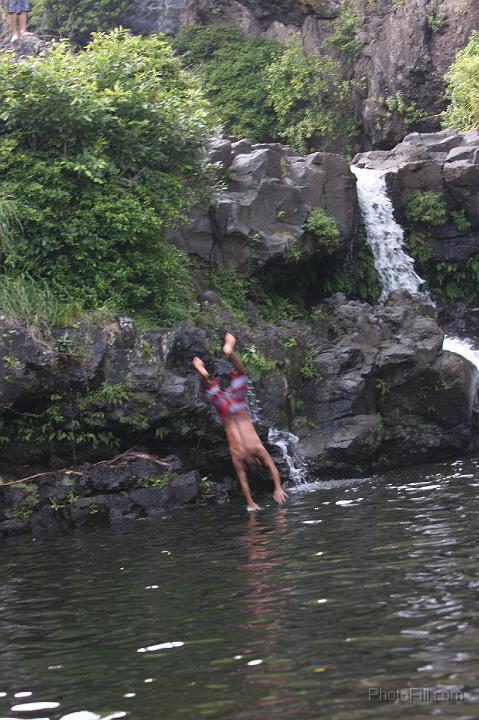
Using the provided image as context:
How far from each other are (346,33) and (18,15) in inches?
401

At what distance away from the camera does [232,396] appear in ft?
40.7

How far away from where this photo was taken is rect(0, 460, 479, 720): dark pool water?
462 centimetres

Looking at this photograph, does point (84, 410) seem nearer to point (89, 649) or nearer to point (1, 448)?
point (1, 448)

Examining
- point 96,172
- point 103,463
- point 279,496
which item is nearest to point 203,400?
point 103,463

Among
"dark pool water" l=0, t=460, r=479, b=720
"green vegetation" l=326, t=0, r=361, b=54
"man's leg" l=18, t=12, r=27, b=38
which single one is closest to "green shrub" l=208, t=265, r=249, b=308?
"dark pool water" l=0, t=460, r=479, b=720

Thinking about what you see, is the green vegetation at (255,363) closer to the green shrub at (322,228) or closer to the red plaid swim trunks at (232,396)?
the red plaid swim trunks at (232,396)

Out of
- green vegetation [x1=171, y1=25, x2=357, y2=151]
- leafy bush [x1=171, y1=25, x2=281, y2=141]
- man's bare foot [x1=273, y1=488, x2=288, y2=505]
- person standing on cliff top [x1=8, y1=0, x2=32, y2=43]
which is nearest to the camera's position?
man's bare foot [x1=273, y1=488, x2=288, y2=505]

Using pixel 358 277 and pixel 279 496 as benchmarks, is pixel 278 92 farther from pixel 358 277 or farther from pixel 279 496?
pixel 279 496

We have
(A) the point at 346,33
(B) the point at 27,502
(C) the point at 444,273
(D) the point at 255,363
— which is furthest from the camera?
(A) the point at 346,33

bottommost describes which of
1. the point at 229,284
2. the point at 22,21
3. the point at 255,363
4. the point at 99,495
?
the point at 99,495

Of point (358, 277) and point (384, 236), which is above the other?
point (384, 236)

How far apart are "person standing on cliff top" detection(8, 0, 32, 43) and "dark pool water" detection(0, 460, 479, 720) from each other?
65.5 feet

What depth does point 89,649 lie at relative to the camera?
5863mm

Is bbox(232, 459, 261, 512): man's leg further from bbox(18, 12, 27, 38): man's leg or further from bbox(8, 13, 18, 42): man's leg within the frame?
bbox(18, 12, 27, 38): man's leg
